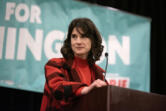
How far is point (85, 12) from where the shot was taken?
2236mm

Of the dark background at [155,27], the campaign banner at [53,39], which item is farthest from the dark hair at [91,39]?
the dark background at [155,27]

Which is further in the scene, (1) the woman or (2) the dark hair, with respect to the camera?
(2) the dark hair

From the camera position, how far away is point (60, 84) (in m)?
0.98

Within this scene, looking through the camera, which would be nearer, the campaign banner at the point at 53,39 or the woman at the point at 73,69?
the woman at the point at 73,69

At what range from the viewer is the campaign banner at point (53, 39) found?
6.42 ft

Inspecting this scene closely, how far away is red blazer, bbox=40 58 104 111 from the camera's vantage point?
95 cm

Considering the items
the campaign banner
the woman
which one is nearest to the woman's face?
the woman

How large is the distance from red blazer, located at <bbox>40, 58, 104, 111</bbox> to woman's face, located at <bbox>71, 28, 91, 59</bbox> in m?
0.08

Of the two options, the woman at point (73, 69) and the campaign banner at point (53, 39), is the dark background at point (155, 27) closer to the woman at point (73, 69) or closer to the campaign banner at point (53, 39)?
the campaign banner at point (53, 39)

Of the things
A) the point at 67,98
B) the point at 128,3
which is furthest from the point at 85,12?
the point at 67,98

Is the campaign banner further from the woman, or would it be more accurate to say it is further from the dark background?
the woman

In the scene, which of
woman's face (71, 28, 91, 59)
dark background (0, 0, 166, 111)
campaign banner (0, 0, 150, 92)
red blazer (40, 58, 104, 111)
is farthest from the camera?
dark background (0, 0, 166, 111)

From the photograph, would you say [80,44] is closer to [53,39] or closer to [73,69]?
[73,69]

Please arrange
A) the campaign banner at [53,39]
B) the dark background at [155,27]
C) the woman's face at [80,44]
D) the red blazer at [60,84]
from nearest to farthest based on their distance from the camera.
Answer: the red blazer at [60,84] < the woman's face at [80,44] < the campaign banner at [53,39] < the dark background at [155,27]
